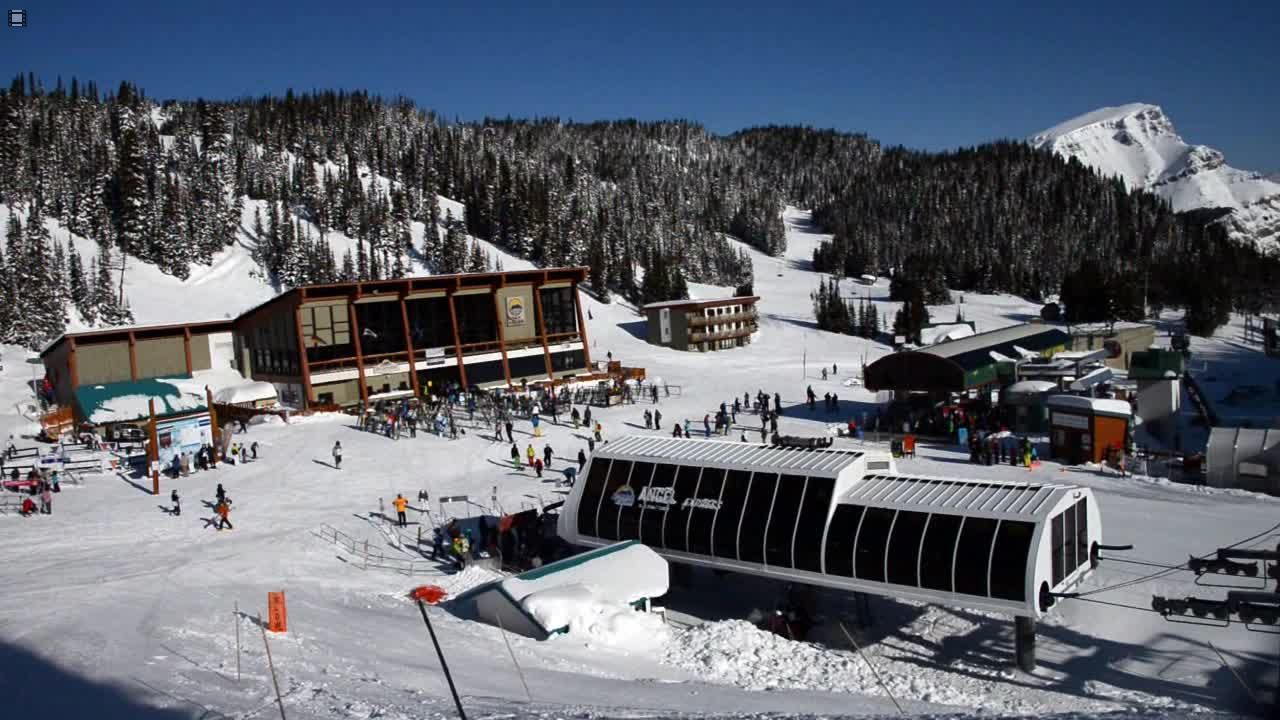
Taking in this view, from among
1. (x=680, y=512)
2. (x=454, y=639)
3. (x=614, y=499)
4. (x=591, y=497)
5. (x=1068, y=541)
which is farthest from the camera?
(x=591, y=497)

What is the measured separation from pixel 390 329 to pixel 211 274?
130 feet

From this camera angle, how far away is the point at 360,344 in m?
45.4

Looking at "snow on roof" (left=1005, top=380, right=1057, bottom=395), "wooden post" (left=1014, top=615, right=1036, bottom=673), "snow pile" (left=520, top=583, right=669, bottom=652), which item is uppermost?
"snow on roof" (left=1005, top=380, right=1057, bottom=395)

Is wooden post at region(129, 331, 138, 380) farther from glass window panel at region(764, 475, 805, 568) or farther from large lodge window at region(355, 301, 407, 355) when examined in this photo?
glass window panel at region(764, 475, 805, 568)

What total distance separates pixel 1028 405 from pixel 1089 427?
5.05m

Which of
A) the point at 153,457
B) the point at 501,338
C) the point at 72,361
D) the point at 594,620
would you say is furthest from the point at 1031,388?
the point at 72,361

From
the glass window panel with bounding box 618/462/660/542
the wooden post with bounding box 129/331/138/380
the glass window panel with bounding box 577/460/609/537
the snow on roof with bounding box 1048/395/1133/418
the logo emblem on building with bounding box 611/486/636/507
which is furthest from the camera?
the wooden post with bounding box 129/331/138/380

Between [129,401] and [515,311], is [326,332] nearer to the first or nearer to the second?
[129,401]

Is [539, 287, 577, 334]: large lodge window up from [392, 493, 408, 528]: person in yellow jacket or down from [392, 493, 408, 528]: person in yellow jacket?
up

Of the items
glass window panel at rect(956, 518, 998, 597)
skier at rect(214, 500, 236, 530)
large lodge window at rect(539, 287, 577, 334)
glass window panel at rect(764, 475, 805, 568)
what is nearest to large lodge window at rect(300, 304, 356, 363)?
large lodge window at rect(539, 287, 577, 334)

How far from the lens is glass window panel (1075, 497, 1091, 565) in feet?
51.8

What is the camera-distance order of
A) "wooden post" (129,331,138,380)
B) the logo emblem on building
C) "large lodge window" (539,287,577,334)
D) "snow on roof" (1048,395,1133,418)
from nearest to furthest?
the logo emblem on building < "snow on roof" (1048,395,1133,418) < "wooden post" (129,331,138,380) < "large lodge window" (539,287,577,334)

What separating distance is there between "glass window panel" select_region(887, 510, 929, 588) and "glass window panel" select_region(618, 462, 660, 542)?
213 inches

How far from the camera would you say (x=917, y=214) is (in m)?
178
